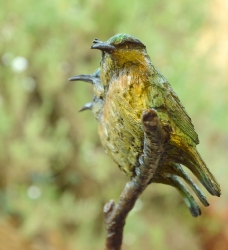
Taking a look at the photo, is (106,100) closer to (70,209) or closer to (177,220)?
(70,209)

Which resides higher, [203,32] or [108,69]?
[203,32]

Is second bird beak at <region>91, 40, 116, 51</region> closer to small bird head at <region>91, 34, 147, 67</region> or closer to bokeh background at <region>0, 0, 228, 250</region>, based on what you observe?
small bird head at <region>91, 34, 147, 67</region>

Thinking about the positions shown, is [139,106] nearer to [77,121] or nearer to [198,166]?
[198,166]

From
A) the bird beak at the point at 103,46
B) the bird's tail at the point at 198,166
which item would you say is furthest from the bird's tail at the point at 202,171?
the bird beak at the point at 103,46

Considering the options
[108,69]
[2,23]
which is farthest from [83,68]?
[108,69]

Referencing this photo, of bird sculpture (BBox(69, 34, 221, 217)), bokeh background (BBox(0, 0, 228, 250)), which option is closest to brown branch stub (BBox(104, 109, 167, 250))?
bird sculpture (BBox(69, 34, 221, 217))

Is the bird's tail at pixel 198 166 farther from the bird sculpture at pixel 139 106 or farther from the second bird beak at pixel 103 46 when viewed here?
the second bird beak at pixel 103 46

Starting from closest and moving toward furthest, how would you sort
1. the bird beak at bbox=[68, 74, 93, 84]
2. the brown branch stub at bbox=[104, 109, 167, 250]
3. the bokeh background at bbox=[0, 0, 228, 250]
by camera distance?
the brown branch stub at bbox=[104, 109, 167, 250], the bird beak at bbox=[68, 74, 93, 84], the bokeh background at bbox=[0, 0, 228, 250]
